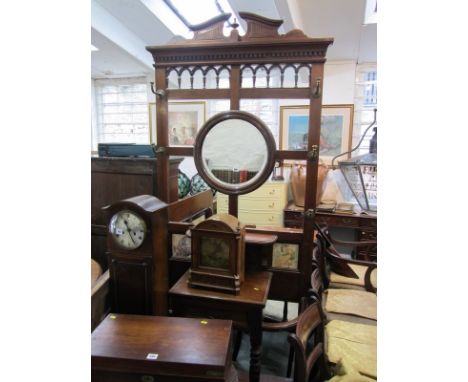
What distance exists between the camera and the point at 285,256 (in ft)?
5.10

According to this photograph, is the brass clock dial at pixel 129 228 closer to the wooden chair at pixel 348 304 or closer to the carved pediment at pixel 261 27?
the wooden chair at pixel 348 304

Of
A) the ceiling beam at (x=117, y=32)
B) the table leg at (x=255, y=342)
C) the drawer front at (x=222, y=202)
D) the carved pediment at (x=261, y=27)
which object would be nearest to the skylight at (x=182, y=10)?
the ceiling beam at (x=117, y=32)

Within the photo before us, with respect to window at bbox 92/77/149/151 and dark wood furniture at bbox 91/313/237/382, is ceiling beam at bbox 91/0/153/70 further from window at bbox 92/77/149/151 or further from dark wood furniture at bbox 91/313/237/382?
dark wood furniture at bbox 91/313/237/382

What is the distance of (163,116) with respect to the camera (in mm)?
1599

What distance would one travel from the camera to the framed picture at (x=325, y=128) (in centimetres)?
369

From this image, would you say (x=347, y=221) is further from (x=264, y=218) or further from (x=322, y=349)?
(x=322, y=349)

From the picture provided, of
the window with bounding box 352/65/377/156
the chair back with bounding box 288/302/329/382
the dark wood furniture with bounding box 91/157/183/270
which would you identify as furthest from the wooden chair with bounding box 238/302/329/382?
the window with bounding box 352/65/377/156

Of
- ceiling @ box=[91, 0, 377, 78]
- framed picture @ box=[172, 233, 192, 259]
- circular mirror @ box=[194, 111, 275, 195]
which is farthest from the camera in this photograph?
ceiling @ box=[91, 0, 377, 78]

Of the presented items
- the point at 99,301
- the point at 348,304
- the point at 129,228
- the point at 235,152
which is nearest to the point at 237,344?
the point at 348,304

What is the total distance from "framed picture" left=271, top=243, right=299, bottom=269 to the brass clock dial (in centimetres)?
65

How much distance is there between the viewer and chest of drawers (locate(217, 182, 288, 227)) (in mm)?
3447

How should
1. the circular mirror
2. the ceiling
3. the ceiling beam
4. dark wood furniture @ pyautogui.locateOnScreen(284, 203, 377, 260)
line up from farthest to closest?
1. dark wood furniture @ pyautogui.locateOnScreen(284, 203, 377, 260)
2. the ceiling beam
3. the ceiling
4. the circular mirror
